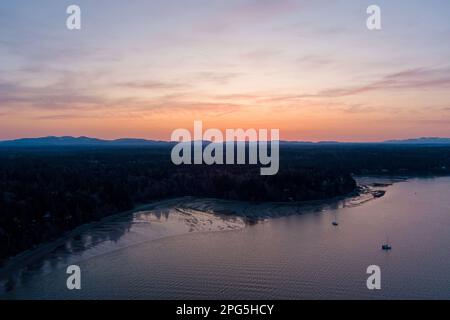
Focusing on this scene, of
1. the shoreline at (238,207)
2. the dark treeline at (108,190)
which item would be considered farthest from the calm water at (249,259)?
the dark treeline at (108,190)

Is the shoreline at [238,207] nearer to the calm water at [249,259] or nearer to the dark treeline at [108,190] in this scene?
the dark treeline at [108,190]

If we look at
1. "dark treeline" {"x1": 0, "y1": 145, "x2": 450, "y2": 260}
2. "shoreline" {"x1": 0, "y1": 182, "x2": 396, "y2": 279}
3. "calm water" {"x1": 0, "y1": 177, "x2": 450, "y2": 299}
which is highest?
"dark treeline" {"x1": 0, "y1": 145, "x2": 450, "y2": 260}

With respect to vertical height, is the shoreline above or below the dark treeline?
below

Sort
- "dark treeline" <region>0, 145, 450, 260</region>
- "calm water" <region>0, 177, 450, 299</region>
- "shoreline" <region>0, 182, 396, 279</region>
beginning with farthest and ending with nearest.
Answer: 1. "shoreline" <region>0, 182, 396, 279</region>
2. "dark treeline" <region>0, 145, 450, 260</region>
3. "calm water" <region>0, 177, 450, 299</region>

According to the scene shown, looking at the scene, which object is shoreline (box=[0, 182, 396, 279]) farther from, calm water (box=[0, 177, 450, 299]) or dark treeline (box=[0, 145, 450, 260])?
calm water (box=[0, 177, 450, 299])

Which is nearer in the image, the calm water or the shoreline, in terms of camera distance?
the calm water

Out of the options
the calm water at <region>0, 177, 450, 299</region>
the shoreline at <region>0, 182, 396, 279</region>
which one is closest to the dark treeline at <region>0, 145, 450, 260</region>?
the shoreline at <region>0, 182, 396, 279</region>

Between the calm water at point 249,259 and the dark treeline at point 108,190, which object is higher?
the dark treeline at point 108,190

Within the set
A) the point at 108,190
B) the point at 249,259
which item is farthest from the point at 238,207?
the point at 249,259
